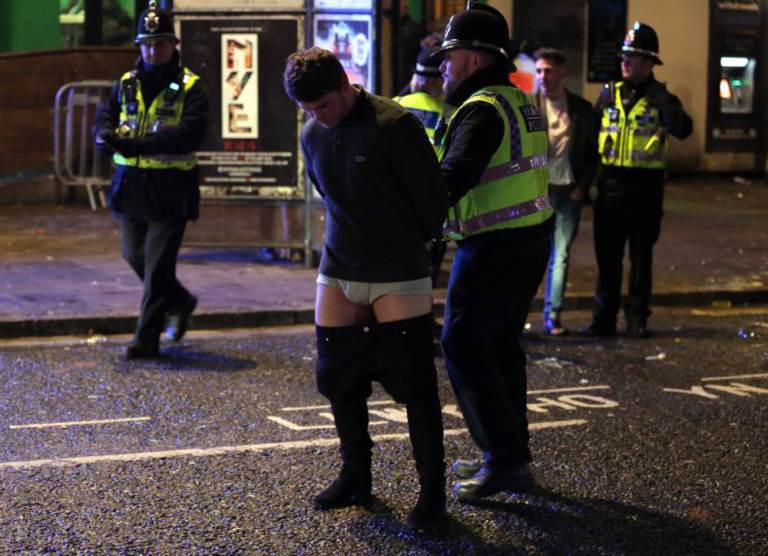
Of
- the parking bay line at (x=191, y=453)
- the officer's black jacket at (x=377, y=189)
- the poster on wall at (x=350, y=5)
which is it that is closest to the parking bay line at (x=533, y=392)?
the parking bay line at (x=191, y=453)

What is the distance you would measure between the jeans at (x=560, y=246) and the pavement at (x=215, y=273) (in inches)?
27.2

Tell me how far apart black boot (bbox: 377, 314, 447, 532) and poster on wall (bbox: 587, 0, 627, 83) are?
52.1 ft

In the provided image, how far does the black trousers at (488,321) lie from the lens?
571 centimetres

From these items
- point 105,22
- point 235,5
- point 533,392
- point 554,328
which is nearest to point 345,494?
point 533,392

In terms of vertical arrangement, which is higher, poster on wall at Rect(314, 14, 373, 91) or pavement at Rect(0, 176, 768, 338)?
poster on wall at Rect(314, 14, 373, 91)

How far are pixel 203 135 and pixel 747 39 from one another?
15299mm

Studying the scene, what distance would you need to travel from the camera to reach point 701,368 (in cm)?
880

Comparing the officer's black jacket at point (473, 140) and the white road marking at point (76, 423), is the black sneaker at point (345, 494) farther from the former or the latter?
the white road marking at point (76, 423)

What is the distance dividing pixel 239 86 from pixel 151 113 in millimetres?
3911

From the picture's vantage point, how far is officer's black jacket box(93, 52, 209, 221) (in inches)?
339

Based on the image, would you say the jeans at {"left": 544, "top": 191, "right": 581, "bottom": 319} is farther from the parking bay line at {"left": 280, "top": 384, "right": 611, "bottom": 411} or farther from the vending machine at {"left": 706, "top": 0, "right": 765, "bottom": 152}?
the vending machine at {"left": 706, "top": 0, "right": 765, "bottom": 152}

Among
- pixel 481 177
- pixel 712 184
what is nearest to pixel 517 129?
pixel 481 177

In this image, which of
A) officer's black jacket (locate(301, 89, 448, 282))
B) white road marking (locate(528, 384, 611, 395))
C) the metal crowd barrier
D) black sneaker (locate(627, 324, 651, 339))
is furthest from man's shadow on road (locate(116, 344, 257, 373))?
the metal crowd barrier

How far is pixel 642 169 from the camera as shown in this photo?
9.80m
